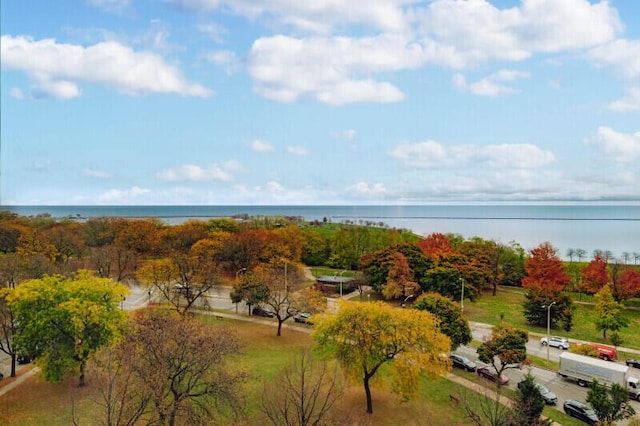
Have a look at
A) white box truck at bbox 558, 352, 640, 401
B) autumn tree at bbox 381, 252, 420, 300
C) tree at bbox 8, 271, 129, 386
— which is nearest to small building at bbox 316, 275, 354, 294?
autumn tree at bbox 381, 252, 420, 300

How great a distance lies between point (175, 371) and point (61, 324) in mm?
10741

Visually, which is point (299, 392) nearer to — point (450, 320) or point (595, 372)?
point (450, 320)

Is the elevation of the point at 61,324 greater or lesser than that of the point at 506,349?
greater

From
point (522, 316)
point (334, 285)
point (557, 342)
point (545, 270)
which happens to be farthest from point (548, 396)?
point (334, 285)

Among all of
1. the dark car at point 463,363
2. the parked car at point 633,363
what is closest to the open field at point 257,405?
the dark car at point 463,363

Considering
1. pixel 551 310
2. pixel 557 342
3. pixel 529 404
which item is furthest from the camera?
pixel 551 310

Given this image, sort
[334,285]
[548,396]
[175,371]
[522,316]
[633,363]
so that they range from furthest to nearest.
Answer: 1. [334,285]
2. [522,316]
3. [633,363]
4. [548,396]
5. [175,371]

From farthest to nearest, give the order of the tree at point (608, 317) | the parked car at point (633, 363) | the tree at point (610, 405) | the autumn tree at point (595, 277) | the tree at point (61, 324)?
the autumn tree at point (595, 277)
the tree at point (608, 317)
the parked car at point (633, 363)
the tree at point (61, 324)
the tree at point (610, 405)

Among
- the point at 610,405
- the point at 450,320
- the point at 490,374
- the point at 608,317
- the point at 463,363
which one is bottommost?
the point at 490,374

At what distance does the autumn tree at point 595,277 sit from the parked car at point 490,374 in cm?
3342

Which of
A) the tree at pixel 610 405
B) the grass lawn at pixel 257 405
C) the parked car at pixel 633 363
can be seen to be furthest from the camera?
the parked car at pixel 633 363

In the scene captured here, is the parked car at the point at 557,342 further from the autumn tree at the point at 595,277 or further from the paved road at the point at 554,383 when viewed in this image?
the autumn tree at the point at 595,277

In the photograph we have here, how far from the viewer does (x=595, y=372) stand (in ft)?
107

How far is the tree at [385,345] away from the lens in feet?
90.4
